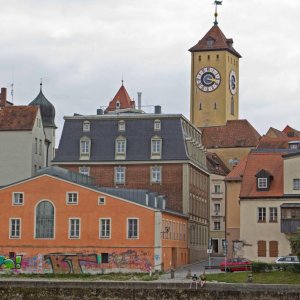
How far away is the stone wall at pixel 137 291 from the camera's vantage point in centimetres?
7131

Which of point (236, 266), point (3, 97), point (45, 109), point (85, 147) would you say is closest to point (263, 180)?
point (236, 266)

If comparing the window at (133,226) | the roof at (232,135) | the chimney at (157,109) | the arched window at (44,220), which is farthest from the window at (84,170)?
the roof at (232,135)

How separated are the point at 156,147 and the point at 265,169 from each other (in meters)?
16.8

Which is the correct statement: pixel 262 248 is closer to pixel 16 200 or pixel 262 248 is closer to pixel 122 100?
pixel 16 200

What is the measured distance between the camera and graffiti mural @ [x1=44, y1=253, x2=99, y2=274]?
97000mm

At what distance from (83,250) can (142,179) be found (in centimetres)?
1966

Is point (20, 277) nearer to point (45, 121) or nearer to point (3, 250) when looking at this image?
point (3, 250)

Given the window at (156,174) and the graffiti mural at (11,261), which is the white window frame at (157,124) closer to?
the window at (156,174)

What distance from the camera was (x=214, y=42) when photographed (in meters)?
188

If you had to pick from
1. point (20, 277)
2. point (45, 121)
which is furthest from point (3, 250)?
point (45, 121)

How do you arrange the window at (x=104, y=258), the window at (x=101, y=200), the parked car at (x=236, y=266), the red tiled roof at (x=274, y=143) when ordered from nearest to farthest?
1. the parked car at (x=236, y=266)
2. the window at (x=104, y=258)
3. the window at (x=101, y=200)
4. the red tiled roof at (x=274, y=143)

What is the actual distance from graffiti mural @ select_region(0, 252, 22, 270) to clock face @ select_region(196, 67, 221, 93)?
311 ft

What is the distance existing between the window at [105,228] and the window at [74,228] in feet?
7.31

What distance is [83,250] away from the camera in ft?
320
